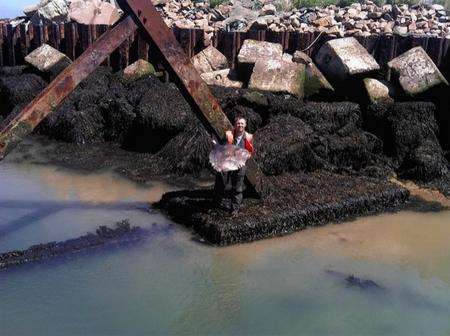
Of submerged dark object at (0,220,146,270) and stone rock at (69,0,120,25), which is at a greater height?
stone rock at (69,0,120,25)

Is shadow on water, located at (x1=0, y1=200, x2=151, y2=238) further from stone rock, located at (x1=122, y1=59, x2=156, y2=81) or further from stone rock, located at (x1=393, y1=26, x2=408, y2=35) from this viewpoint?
stone rock, located at (x1=393, y1=26, x2=408, y2=35)

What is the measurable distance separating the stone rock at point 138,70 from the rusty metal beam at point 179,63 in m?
5.42

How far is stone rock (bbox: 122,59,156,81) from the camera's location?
10.9m

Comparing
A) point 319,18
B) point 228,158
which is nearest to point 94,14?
point 319,18

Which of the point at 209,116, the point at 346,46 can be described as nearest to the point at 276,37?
the point at 346,46

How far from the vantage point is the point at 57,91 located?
4.89 metres

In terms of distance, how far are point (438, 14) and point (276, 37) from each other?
944 cm

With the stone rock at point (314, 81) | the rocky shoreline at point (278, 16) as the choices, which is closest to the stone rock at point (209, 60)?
the stone rock at point (314, 81)

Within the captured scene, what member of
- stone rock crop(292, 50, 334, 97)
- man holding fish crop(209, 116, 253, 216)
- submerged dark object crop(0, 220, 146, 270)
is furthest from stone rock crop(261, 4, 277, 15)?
submerged dark object crop(0, 220, 146, 270)

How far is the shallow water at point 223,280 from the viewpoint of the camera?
4.54 metres

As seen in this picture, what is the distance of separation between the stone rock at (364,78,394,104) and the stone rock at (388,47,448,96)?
297 millimetres

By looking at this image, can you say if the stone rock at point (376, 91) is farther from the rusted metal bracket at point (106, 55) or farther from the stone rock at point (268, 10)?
the stone rock at point (268, 10)

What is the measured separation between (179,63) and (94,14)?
35.9 feet

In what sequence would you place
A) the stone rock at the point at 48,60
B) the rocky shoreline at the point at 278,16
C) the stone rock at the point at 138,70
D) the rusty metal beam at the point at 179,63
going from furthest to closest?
1. the rocky shoreline at the point at 278,16
2. the stone rock at the point at 48,60
3. the stone rock at the point at 138,70
4. the rusty metal beam at the point at 179,63
